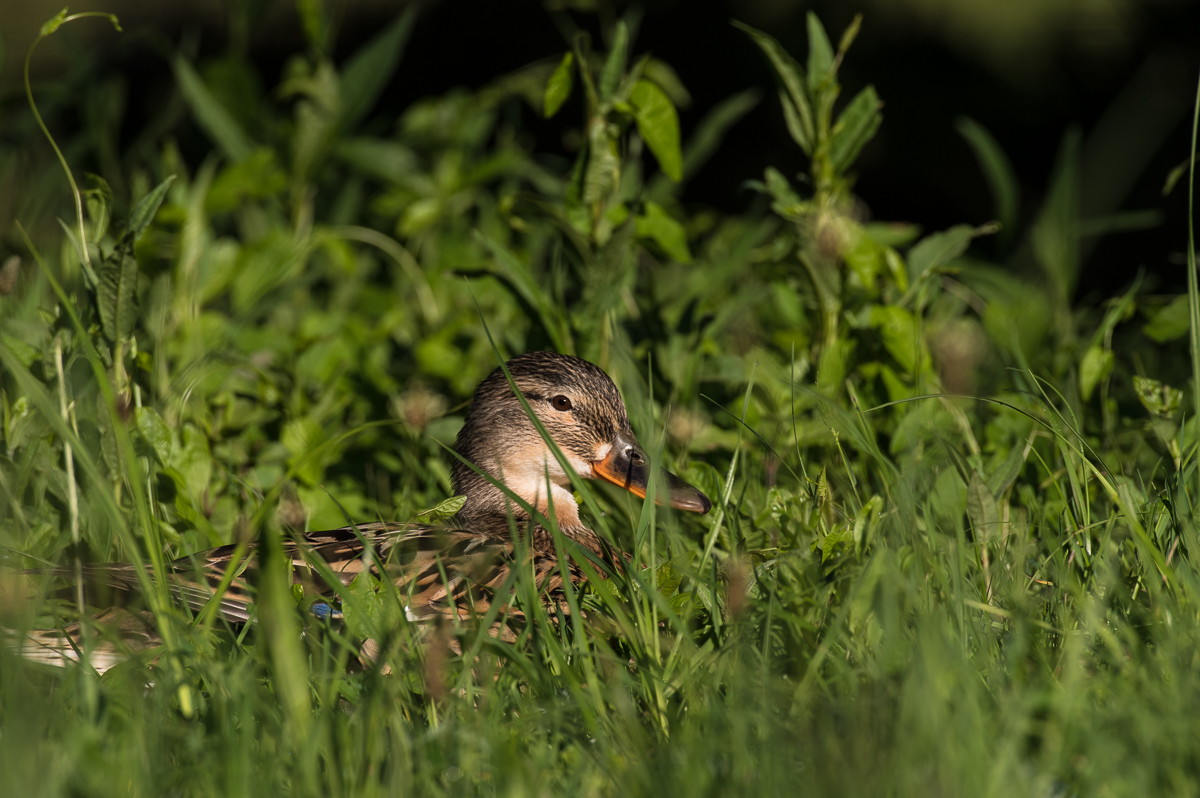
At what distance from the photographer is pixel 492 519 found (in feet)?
11.7

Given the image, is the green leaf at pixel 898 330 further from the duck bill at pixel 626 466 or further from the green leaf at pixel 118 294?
the green leaf at pixel 118 294

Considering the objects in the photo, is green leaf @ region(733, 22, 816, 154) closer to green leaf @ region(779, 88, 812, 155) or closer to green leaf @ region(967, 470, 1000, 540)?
green leaf @ region(779, 88, 812, 155)

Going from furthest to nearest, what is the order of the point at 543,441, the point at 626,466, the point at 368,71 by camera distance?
the point at 368,71
the point at 543,441
the point at 626,466

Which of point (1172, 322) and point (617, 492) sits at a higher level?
point (1172, 322)

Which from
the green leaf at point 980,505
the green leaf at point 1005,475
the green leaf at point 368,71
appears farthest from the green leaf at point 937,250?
the green leaf at point 368,71

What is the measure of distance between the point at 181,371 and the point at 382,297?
180cm

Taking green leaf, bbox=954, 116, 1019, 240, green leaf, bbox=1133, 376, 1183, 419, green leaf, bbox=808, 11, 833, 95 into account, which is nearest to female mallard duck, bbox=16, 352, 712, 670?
green leaf, bbox=808, 11, 833, 95

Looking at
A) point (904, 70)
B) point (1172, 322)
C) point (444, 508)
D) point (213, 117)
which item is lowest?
point (444, 508)

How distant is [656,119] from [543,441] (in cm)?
115

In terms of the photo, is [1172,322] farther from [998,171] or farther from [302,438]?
[302,438]

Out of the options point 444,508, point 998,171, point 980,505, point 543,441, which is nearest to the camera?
point 444,508

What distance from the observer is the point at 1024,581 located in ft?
7.80

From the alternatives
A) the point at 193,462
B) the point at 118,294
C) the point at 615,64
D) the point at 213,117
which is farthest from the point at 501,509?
the point at 213,117

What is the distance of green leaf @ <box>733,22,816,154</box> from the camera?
10.8ft
